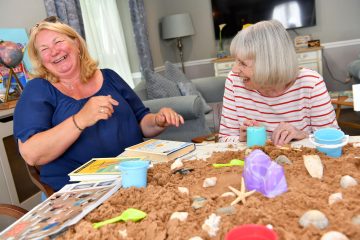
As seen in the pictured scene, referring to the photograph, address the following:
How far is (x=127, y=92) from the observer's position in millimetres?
1816

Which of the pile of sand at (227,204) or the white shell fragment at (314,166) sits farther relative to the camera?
the white shell fragment at (314,166)

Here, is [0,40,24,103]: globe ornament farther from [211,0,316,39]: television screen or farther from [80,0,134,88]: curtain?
[211,0,316,39]: television screen

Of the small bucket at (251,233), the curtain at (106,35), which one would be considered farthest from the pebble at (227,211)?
the curtain at (106,35)

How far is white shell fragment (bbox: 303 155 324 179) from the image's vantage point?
0.96 m

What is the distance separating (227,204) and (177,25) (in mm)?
4478

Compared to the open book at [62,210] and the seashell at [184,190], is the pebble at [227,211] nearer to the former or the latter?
the seashell at [184,190]

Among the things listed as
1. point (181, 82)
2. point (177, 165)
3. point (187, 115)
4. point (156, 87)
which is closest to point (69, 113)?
point (177, 165)

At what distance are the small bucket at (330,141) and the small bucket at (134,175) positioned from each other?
0.54 m

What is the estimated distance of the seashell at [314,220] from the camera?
0.70 meters

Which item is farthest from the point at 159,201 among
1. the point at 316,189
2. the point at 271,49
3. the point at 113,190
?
the point at 271,49

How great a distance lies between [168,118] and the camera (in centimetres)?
162

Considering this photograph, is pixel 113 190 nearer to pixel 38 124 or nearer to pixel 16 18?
pixel 38 124

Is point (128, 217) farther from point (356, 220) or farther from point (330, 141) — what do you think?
point (330, 141)

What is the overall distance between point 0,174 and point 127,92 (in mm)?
1018
